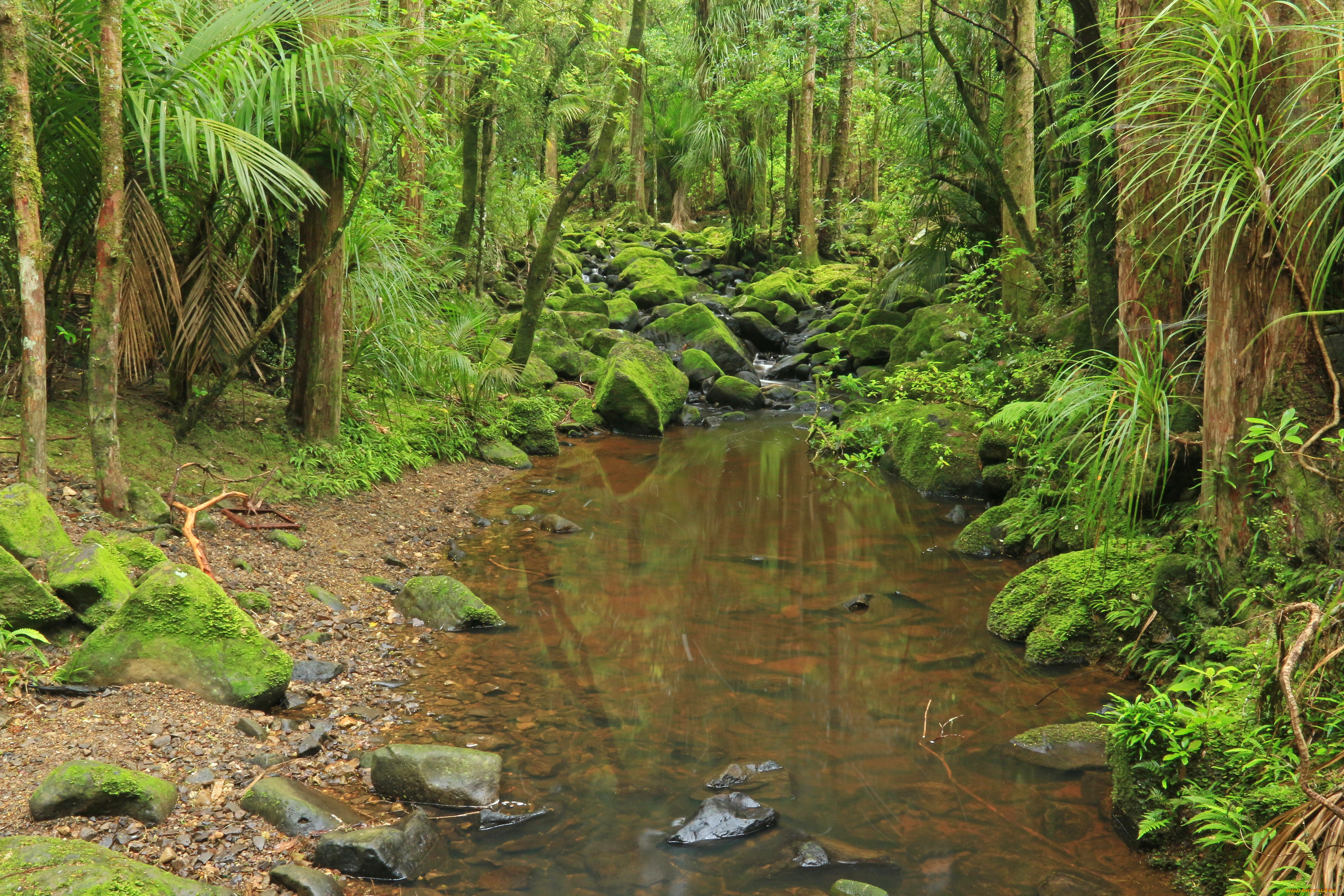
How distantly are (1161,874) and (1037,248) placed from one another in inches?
299

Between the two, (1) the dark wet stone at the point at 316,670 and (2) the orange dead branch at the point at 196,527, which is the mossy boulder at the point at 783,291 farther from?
(1) the dark wet stone at the point at 316,670

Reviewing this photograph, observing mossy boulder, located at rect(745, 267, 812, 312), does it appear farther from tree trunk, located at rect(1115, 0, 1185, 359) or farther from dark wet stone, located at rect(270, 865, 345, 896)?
dark wet stone, located at rect(270, 865, 345, 896)

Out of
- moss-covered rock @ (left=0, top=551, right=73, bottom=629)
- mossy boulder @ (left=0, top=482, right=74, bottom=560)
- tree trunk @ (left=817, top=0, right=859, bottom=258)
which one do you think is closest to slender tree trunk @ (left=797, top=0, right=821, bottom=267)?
tree trunk @ (left=817, top=0, right=859, bottom=258)

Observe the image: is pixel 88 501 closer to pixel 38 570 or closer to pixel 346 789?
pixel 38 570

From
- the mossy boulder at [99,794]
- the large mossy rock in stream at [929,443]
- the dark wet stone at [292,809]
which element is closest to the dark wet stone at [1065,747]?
the dark wet stone at [292,809]

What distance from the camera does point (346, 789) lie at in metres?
3.56

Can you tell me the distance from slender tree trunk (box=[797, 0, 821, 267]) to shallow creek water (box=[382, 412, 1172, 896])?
1209cm

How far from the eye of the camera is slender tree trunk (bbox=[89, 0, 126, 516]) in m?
4.59

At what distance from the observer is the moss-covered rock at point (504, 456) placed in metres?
9.61

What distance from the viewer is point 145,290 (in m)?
5.82

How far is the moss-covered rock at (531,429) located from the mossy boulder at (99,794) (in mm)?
7384

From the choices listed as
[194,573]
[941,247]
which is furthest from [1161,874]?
[941,247]

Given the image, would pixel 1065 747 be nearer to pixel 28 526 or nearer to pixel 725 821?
pixel 725 821

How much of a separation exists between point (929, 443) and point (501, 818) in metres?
6.83
